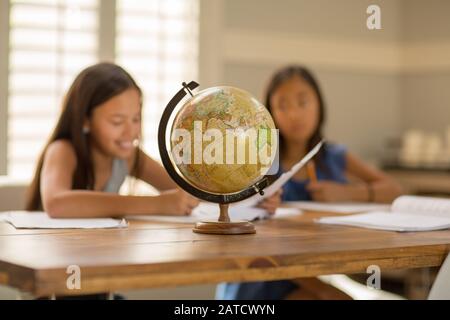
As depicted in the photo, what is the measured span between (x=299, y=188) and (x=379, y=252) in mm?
1586

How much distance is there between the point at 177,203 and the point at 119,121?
379mm

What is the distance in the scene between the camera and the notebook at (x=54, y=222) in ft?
6.81

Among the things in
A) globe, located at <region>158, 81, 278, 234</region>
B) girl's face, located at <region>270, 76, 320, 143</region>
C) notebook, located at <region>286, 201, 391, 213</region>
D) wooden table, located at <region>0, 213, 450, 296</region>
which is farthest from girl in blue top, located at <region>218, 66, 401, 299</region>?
globe, located at <region>158, 81, 278, 234</region>

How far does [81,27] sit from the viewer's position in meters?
4.26

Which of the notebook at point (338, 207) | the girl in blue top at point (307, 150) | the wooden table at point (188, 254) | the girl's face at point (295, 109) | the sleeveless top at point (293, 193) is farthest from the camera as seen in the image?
the girl's face at point (295, 109)

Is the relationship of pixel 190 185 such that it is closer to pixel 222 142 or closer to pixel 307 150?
pixel 222 142

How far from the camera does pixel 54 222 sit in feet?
7.13

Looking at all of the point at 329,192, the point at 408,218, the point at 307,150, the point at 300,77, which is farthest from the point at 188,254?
the point at 300,77

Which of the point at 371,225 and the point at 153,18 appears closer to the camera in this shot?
the point at 371,225

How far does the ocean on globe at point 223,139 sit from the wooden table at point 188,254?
0.15m

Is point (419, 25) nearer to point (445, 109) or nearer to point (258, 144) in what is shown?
point (445, 109)

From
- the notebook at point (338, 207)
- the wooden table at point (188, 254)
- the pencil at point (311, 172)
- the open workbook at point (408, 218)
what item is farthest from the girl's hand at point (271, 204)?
the pencil at point (311, 172)

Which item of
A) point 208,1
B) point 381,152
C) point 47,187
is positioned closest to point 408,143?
point 381,152

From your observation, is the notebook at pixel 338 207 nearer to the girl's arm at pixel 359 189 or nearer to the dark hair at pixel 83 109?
the girl's arm at pixel 359 189
